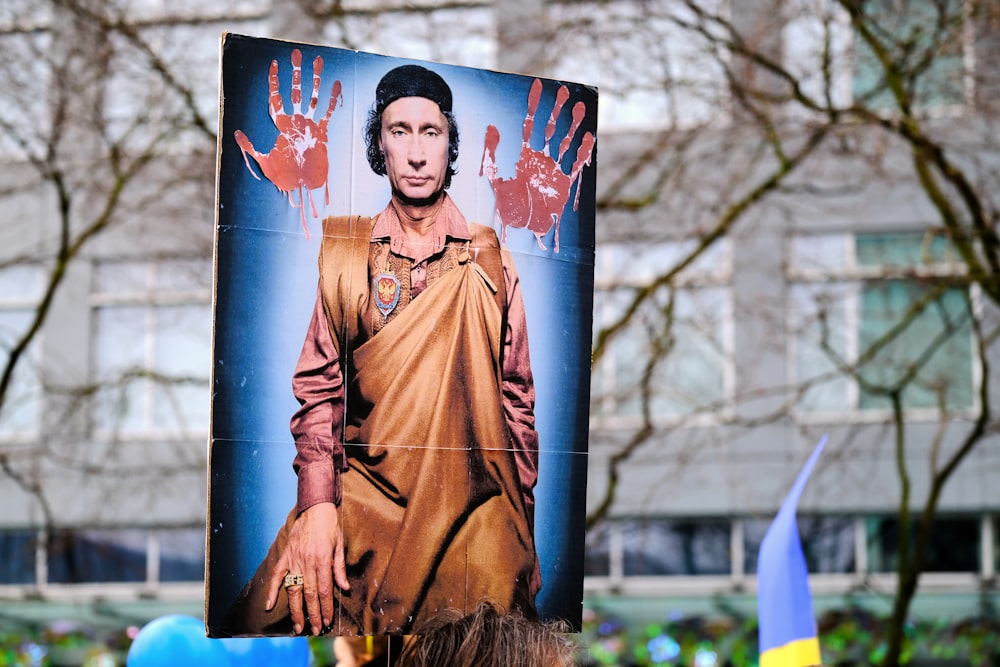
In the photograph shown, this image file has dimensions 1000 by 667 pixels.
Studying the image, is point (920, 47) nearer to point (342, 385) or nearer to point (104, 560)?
point (342, 385)

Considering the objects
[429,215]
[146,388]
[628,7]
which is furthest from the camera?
[146,388]

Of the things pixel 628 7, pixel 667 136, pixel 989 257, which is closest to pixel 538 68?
pixel 667 136

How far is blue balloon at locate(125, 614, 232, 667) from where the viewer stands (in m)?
4.71

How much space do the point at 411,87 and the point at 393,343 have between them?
23.6 inches

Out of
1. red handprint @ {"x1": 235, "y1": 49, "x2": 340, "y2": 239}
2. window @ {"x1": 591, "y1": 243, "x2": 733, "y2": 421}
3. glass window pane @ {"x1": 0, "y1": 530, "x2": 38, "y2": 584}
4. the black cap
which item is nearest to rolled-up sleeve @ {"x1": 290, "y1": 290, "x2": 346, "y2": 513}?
red handprint @ {"x1": 235, "y1": 49, "x2": 340, "y2": 239}

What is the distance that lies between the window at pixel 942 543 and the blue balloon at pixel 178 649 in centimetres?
1123

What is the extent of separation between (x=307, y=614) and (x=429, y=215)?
93cm

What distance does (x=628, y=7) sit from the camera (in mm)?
11234

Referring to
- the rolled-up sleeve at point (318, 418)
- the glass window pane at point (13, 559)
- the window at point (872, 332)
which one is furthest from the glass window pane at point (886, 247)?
the rolled-up sleeve at point (318, 418)

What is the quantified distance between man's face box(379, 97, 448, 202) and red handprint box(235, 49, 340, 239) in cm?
16

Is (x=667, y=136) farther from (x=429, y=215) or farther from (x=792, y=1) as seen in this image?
(x=429, y=215)

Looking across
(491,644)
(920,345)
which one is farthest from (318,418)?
(920,345)

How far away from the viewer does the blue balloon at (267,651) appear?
4.62 meters

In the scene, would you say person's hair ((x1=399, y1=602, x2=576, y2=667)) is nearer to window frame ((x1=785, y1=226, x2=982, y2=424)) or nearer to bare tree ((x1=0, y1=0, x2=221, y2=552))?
bare tree ((x1=0, y1=0, x2=221, y2=552))
